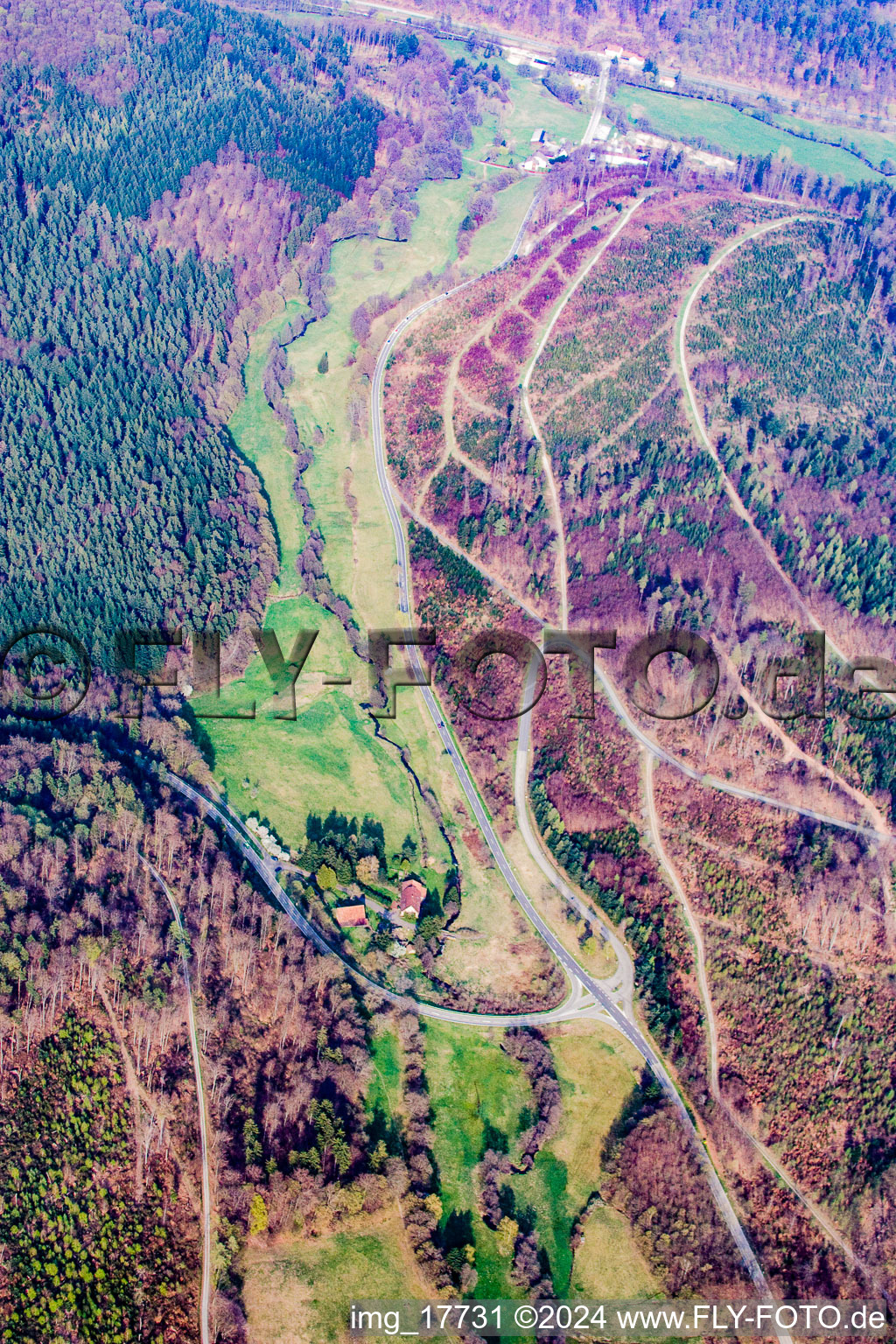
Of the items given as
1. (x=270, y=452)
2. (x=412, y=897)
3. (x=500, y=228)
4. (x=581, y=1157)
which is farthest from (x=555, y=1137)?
(x=500, y=228)

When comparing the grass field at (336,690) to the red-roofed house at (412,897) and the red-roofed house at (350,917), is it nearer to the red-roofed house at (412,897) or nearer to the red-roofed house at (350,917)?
the red-roofed house at (412,897)

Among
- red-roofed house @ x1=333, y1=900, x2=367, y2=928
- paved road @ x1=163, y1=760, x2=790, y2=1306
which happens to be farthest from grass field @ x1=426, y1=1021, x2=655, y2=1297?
red-roofed house @ x1=333, y1=900, x2=367, y2=928

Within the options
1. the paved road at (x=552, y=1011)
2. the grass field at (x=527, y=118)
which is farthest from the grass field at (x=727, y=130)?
the paved road at (x=552, y=1011)

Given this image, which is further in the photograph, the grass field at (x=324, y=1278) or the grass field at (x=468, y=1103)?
the grass field at (x=468, y=1103)

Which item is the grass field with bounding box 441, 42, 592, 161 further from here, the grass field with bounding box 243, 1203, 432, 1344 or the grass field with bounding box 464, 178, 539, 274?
the grass field with bounding box 243, 1203, 432, 1344

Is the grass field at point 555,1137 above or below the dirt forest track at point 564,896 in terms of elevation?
below

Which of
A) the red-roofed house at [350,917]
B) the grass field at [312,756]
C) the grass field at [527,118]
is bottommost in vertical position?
the red-roofed house at [350,917]
